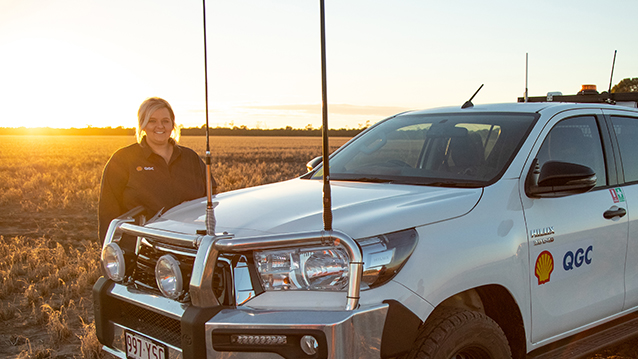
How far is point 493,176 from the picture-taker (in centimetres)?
318

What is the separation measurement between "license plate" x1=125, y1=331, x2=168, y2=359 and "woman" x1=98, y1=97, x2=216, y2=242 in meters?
1.17

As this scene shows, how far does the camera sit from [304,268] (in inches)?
95.9

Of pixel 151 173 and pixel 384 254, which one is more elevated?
pixel 151 173

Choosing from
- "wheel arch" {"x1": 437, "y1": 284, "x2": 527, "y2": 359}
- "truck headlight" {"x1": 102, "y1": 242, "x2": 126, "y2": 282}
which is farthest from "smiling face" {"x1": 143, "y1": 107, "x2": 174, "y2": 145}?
"wheel arch" {"x1": 437, "y1": 284, "x2": 527, "y2": 359}

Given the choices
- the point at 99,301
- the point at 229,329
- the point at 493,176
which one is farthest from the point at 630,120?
the point at 99,301

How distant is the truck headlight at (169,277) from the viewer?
2.60 m

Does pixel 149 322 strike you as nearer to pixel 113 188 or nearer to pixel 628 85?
pixel 113 188

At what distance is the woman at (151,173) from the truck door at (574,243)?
92.6 inches

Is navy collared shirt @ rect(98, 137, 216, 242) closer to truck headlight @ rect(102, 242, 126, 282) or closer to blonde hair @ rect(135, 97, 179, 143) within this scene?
blonde hair @ rect(135, 97, 179, 143)

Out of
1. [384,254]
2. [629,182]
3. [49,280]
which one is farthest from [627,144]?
[49,280]

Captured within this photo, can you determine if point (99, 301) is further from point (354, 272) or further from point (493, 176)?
point (493, 176)

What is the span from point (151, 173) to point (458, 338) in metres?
2.56

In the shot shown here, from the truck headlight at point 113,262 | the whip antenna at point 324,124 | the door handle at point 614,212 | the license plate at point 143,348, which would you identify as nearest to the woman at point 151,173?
the truck headlight at point 113,262

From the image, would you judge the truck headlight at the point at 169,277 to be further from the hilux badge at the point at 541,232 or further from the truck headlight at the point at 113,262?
the hilux badge at the point at 541,232
